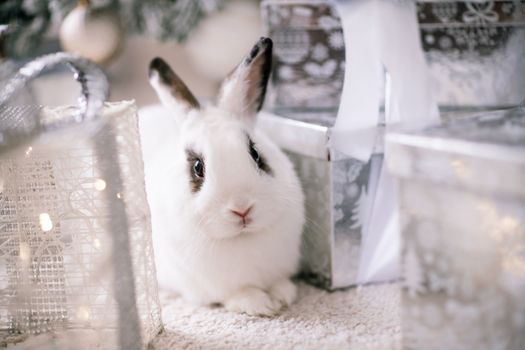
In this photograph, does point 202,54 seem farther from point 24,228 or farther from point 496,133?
point 496,133

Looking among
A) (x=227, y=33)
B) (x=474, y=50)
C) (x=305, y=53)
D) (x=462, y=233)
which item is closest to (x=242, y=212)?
(x=462, y=233)

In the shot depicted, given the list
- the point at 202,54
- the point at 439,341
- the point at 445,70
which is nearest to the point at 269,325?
the point at 439,341

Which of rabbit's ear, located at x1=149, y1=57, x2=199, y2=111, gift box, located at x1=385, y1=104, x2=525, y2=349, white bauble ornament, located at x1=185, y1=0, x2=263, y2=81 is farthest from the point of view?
white bauble ornament, located at x1=185, y1=0, x2=263, y2=81

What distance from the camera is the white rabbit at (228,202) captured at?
1020mm

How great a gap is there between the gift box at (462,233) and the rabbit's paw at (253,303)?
39cm

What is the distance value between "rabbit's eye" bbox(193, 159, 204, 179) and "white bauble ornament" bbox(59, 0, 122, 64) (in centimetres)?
67

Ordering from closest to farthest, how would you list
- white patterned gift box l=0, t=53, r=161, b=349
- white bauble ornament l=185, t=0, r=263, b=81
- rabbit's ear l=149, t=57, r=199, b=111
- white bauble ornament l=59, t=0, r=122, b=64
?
white patterned gift box l=0, t=53, r=161, b=349 → rabbit's ear l=149, t=57, r=199, b=111 → white bauble ornament l=59, t=0, r=122, b=64 → white bauble ornament l=185, t=0, r=263, b=81

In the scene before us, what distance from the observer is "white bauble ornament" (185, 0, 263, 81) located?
1644 mm

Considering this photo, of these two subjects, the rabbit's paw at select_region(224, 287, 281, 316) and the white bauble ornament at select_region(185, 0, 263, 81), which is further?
the white bauble ornament at select_region(185, 0, 263, 81)

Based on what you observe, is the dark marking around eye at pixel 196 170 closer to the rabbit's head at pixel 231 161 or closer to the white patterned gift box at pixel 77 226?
the rabbit's head at pixel 231 161

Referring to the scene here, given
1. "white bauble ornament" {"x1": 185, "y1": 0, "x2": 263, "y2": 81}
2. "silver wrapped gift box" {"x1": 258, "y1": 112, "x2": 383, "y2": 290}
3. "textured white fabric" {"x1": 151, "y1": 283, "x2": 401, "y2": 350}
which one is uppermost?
"white bauble ornament" {"x1": 185, "y1": 0, "x2": 263, "y2": 81}

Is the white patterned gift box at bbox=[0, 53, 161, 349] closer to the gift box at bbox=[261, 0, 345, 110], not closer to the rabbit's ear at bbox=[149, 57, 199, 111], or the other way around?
the rabbit's ear at bbox=[149, 57, 199, 111]

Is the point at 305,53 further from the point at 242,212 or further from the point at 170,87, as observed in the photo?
the point at 242,212

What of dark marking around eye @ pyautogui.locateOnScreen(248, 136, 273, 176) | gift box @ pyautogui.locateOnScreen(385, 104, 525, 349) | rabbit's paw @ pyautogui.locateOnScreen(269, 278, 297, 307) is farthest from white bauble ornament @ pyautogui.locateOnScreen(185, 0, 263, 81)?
gift box @ pyautogui.locateOnScreen(385, 104, 525, 349)
